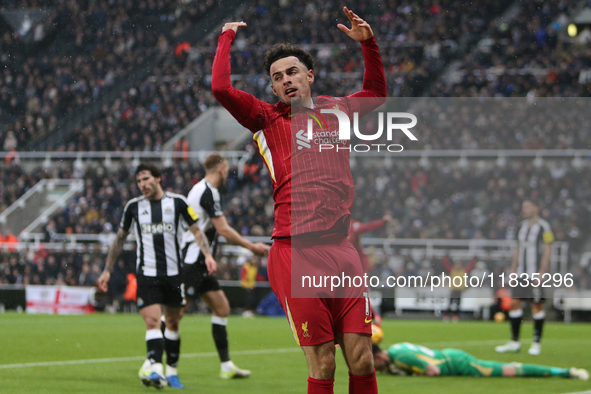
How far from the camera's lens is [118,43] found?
103ft

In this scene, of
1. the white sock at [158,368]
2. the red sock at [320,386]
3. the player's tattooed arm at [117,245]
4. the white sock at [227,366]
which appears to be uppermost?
the player's tattooed arm at [117,245]

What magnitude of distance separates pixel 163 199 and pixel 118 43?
25432 millimetres

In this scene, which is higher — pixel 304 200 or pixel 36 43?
pixel 36 43

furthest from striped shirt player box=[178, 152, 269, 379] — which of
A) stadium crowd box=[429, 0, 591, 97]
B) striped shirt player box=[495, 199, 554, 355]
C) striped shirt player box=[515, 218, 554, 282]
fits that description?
stadium crowd box=[429, 0, 591, 97]

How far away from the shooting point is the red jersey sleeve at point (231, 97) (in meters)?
3.96

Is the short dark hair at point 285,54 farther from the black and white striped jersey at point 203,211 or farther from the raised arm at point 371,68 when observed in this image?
the black and white striped jersey at point 203,211

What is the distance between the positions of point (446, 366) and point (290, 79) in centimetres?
475

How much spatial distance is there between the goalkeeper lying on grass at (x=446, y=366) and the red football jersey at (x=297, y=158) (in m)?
3.78

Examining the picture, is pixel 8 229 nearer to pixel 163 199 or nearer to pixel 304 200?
pixel 163 199

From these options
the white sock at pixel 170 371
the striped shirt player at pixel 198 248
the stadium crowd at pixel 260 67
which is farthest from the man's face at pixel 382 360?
the stadium crowd at pixel 260 67

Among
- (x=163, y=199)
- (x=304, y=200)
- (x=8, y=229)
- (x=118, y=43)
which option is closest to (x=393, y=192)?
(x=163, y=199)

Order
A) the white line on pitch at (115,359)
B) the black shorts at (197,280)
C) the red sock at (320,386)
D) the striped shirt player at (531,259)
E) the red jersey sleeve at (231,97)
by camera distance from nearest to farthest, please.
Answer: the red sock at (320,386) < the red jersey sleeve at (231,97) < the black shorts at (197,280) < the white line on pitch at (115,359) < the striped shirt player at (531,259)

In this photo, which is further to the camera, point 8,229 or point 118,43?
point 118,43

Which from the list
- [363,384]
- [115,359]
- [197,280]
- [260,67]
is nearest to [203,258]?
[197,280]
